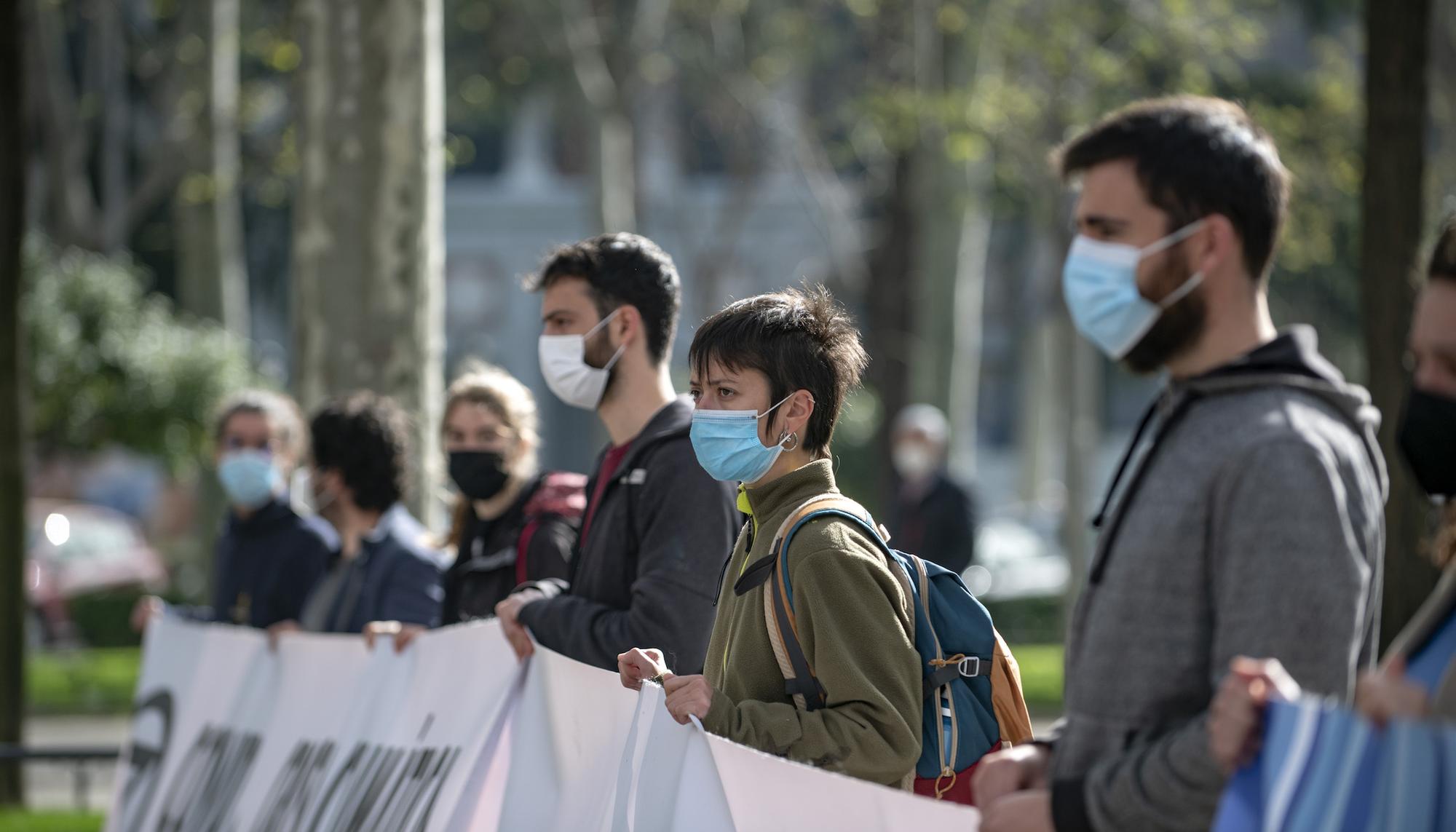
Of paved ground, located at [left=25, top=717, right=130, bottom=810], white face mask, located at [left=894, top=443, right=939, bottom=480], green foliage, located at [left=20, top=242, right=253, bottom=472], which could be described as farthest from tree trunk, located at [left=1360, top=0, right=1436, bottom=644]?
green foliage, located at [left=20, top=242, right=253, bottom=472]

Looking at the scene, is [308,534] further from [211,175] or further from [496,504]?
[211,175]

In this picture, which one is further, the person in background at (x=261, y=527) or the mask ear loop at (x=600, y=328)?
the person in background at (x=261, y=527)

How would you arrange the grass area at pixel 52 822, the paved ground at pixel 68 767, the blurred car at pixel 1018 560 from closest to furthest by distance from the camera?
the grass area at pixel 52 822 → the paved ground at pixel 68 767 → the blurred car at pixel 1018 560

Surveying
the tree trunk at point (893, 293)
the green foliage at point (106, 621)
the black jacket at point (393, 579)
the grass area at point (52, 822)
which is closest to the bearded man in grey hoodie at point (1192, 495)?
the black jacket at point (393, 579)

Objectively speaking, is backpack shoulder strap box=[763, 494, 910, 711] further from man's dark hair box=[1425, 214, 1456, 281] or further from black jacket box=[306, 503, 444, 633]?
black jacket box=[306, 503, 444, 633]

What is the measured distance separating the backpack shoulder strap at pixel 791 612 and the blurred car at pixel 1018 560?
23.9 m

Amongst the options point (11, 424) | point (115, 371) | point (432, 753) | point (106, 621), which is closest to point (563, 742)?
point (432, 753)

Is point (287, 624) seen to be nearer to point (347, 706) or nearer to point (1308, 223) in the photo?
point (347, 706)

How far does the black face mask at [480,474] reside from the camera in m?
5.66

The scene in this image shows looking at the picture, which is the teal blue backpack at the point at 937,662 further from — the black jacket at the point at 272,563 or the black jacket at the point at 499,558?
the black jacket at the point at 272,563

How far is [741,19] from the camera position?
89.5ft

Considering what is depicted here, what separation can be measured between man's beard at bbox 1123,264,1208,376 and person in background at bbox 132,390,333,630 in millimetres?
4618

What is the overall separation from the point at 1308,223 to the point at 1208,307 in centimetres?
1988

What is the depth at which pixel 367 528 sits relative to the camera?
646 centimetres
